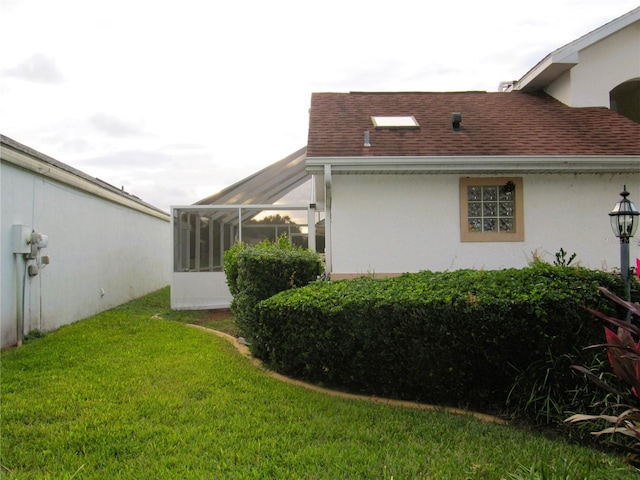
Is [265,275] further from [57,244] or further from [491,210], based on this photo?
[57,244]

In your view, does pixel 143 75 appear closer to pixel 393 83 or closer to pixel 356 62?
pixel 356 62

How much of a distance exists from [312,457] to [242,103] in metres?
8.85

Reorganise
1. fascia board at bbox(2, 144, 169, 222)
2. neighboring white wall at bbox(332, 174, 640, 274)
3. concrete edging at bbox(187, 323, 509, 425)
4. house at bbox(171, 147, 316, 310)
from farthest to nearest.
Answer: house at bbox(171, 147, 316, 310)
neighboring white wall at bbox(332, 174, 640, 274)
fascia board at bbox(2, 144, 169, 222)
concrete edging at bbox(187, 323, 509, 425)

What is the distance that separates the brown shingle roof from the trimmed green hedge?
373 centimetres

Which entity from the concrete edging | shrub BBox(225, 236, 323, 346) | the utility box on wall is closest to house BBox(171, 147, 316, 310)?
shrub BBox(225, 236, 323, 346)

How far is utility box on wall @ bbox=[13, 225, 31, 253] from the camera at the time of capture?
7.00 metres

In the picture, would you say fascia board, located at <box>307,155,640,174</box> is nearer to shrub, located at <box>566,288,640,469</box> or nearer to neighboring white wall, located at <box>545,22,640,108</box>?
neighboring white wall, located at <box>545,22,640,108</box>

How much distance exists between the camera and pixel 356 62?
10.5 m

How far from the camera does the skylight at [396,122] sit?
9.21 m

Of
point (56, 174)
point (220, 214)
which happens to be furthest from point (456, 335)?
point (220, 214)

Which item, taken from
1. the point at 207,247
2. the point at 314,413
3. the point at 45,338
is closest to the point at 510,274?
→ the point at 314,413

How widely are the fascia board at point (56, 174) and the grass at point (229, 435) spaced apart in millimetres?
3207

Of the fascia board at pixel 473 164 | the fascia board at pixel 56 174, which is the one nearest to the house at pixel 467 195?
the fascia board at pixel 473 164

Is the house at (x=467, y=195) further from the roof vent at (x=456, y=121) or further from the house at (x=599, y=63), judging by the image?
the house at (x=599, y=63)
